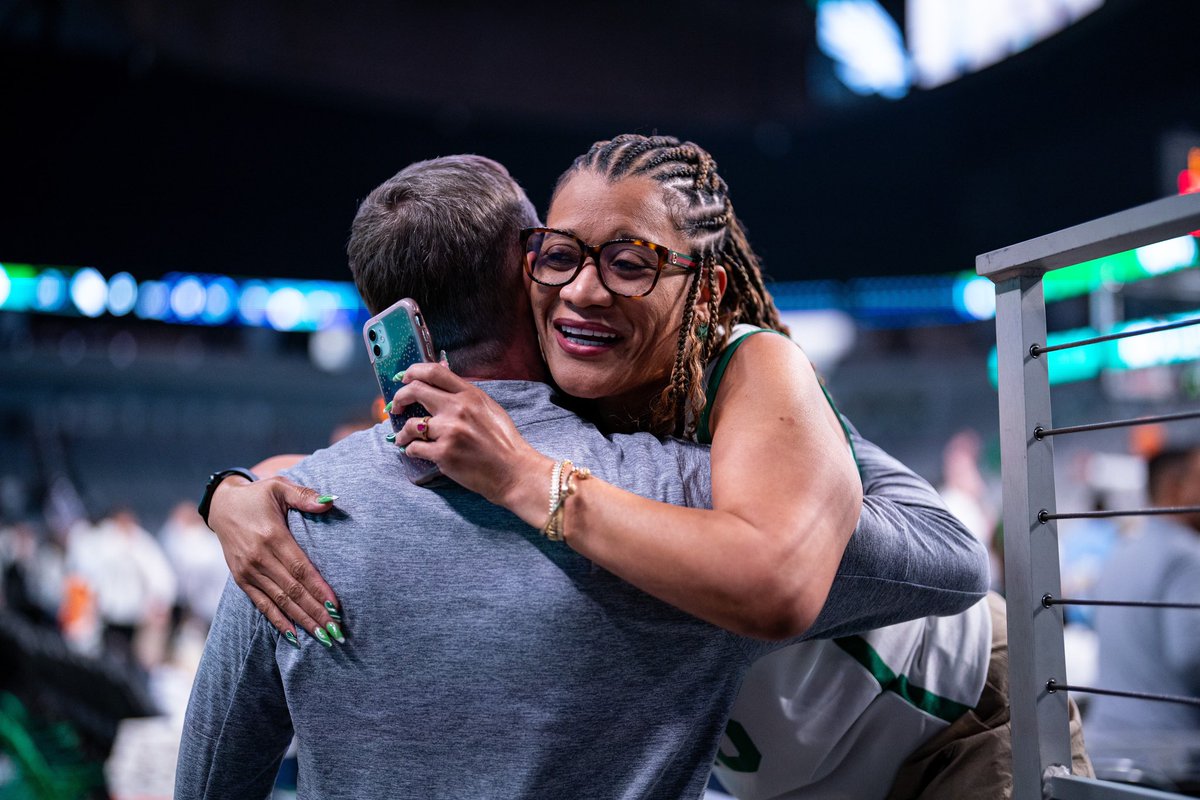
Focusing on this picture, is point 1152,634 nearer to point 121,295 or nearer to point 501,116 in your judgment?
point 501,116

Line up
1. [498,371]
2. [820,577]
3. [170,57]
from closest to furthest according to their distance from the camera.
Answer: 1. [820,577]
2. [498,371]
3. [170,57]

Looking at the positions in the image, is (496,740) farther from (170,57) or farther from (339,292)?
(339,292)

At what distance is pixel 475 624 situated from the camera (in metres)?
1.17

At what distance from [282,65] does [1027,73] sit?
792 centimetres

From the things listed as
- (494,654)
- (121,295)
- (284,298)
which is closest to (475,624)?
(494,654)

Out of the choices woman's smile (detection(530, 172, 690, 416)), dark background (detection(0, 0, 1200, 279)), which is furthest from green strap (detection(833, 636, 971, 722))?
dark background (detection(0, 0, 1200, 279))

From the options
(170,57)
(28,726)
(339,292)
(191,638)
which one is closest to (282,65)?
(170,57)

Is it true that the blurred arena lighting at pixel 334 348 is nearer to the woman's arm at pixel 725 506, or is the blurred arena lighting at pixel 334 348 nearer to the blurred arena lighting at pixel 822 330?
the blurred arena lighting at pixel 822 330

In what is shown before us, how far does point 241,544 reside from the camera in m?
1.25

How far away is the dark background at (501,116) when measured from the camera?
987 centimetres

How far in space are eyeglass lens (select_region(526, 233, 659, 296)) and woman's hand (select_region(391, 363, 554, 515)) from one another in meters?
0.24

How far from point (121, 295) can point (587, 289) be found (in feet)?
45.3

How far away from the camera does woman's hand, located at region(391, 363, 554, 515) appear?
1.13 meters

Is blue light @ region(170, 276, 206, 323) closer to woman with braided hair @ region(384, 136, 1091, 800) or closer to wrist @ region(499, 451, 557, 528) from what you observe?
woman with braided hair @ region(384, 136, 1091, 800)
